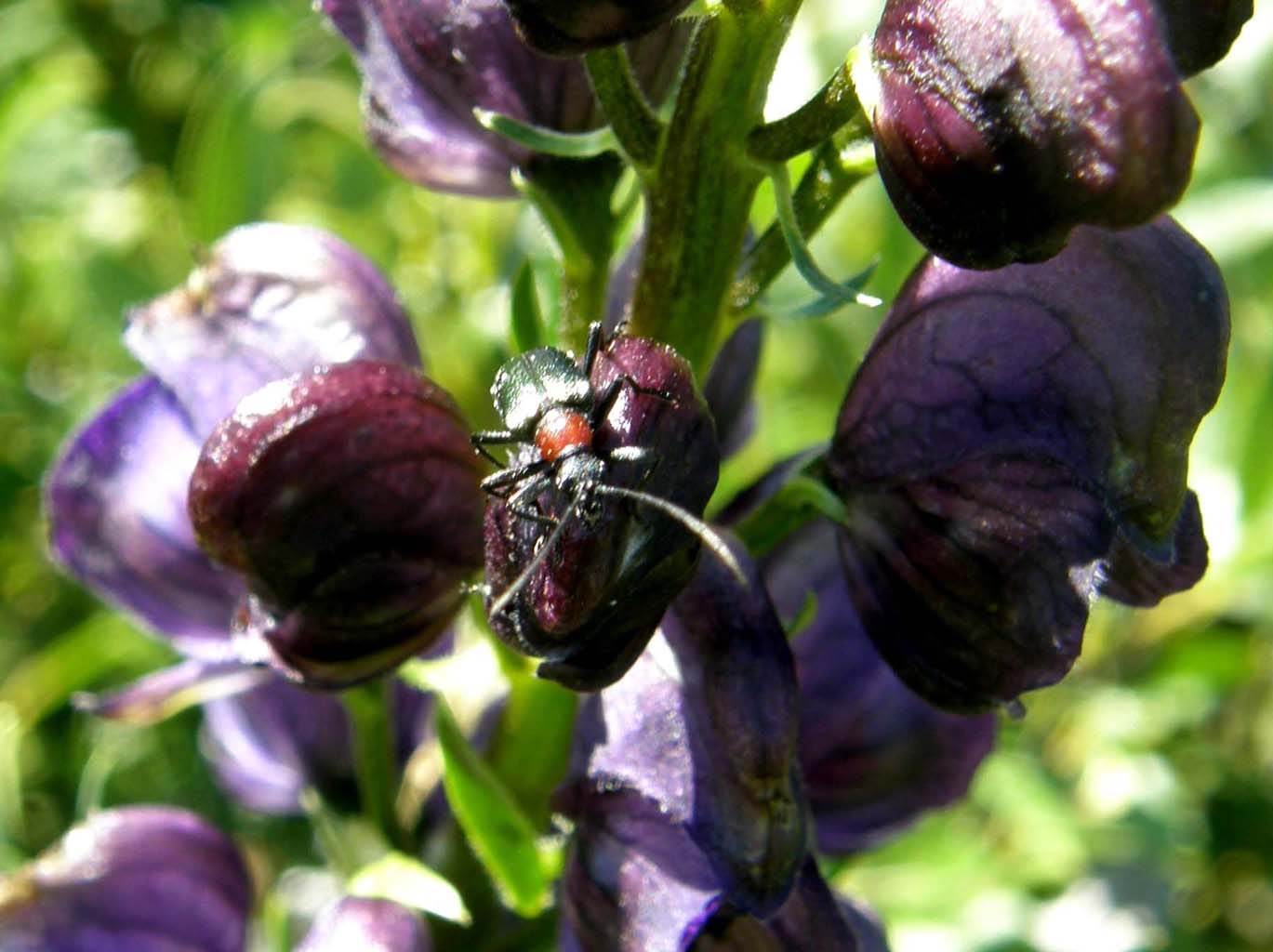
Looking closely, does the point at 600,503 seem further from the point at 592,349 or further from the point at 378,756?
the point at 378,756

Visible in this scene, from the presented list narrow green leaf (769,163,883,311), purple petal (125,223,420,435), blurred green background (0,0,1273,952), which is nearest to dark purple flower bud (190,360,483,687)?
purple petal (125,223,420,435)

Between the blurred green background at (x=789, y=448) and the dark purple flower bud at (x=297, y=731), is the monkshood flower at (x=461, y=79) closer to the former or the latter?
the dark purple flower bud at (x=297, y=731)

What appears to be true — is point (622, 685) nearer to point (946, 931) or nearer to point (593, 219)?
point (593, 219)

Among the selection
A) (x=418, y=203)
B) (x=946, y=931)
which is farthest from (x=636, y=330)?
(x=418, y=203)

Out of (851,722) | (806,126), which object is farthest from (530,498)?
(851,722)

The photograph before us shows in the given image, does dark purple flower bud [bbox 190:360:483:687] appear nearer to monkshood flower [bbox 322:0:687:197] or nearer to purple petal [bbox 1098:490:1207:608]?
monkshood flower [bbox 322:0:687:197]

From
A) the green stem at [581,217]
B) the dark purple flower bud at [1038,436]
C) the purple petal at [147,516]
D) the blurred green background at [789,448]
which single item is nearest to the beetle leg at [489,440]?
the green stem at [581,217]
